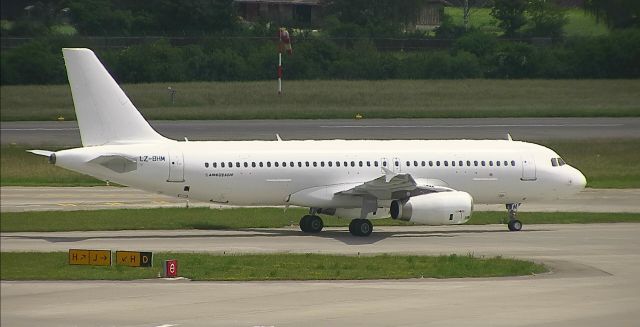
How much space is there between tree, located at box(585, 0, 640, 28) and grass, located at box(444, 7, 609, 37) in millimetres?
1430

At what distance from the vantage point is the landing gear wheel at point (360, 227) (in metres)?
48.9

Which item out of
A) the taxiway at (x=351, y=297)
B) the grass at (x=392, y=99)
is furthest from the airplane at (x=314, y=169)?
the grass at (x=392, y=99)

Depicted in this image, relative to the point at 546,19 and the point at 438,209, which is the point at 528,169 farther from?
the point at 546,19

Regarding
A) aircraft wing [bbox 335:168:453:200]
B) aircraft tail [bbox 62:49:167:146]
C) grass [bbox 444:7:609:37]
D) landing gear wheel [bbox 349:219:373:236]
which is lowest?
landing gear wheel [bbox 349:219:373:236]

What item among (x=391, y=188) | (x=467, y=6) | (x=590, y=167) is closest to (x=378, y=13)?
(x=467, y=6)

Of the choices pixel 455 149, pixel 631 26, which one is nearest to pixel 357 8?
pixel 631 26

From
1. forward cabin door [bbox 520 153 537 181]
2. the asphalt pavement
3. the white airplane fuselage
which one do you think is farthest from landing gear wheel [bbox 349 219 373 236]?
the asphalt pavement

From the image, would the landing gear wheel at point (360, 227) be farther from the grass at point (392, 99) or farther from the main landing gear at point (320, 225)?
the grass at point (392, 99)

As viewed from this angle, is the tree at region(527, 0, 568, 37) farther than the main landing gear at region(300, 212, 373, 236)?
Yes

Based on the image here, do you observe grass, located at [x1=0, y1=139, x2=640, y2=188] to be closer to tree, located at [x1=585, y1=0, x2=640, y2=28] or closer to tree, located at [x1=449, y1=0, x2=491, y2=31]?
tree, located at [x1=585, y1=0, x2=640, y2=28]

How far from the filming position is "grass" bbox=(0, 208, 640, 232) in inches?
1949

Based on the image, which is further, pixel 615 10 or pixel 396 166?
pixel 615 10

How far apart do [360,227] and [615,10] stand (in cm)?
3281

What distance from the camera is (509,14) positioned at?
99.4 m
